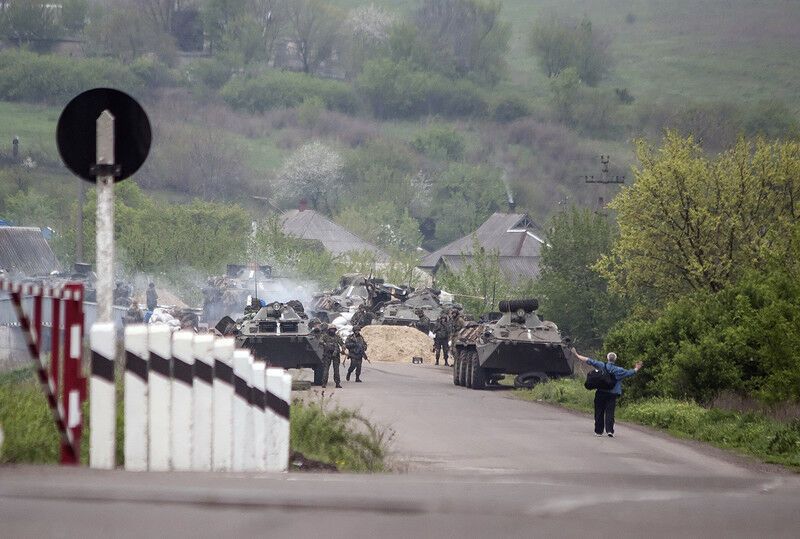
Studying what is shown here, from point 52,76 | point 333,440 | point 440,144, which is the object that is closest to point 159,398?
point 333,440

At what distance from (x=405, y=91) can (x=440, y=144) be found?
65.6 ft

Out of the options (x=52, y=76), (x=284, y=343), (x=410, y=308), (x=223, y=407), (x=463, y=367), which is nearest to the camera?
(x=223, y=407)

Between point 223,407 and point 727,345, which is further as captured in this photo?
point 727,345

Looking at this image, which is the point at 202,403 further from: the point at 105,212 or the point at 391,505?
the point at 391,505

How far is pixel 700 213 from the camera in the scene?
5281 cm

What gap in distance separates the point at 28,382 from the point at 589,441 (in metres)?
9.85

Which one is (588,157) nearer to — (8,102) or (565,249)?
(8,102)

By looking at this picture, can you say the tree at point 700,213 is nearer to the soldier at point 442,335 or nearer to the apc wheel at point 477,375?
the soldier at point 442,335

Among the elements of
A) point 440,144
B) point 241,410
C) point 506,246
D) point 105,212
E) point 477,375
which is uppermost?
point 440,144

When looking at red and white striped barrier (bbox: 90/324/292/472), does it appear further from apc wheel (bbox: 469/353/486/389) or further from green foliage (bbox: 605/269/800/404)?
apc wheel (bbox: 469/353/486/389)

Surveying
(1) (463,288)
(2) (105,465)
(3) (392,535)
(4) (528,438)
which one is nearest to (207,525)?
(3) (392,535)

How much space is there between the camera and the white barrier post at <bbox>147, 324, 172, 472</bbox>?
9508mm

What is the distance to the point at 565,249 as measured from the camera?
2896 inches

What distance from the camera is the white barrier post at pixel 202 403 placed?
977cm
